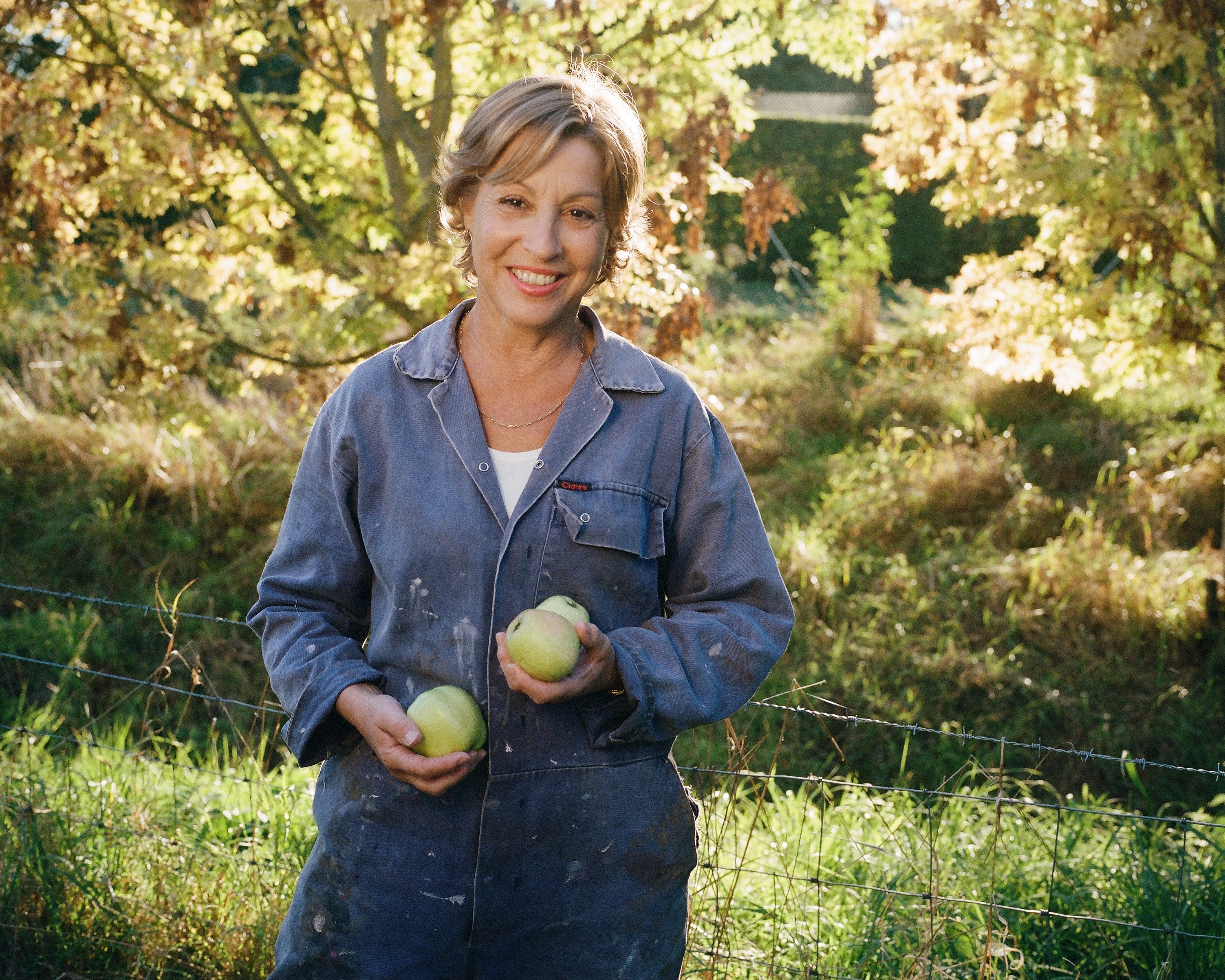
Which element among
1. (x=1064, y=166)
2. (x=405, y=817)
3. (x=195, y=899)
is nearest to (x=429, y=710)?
(x=405, y=817)

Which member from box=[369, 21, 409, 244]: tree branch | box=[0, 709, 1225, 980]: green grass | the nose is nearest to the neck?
the nose

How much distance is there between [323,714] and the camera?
1659mm

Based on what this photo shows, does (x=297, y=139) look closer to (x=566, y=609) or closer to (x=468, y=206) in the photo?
(x=468, y=206)

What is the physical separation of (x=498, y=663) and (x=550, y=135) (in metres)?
0.83

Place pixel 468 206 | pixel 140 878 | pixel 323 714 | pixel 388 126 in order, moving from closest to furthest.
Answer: pixel 323 714 < pixel 468 206 < pixel 140 878 < pixel 388 126

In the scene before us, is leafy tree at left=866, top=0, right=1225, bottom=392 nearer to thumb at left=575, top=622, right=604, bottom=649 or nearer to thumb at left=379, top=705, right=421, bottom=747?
thumb at left=575, top=622, right=604, bottom=649

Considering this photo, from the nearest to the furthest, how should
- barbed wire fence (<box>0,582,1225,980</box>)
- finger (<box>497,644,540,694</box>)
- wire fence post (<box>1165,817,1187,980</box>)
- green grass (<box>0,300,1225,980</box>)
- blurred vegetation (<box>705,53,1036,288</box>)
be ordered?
1. finger (<box>497,644,540,694</box>)
2. wire fence post (<box>1165,817,1187,980</box>)
3. barbed wire fence (<box>0,582,1225,980</box>)
4. green grass (<box>0,300,1225,980</box>)
5. blurred vegetation (<box>705,53,1036,288</box>)

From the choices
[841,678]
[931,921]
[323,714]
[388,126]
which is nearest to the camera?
[323,714]

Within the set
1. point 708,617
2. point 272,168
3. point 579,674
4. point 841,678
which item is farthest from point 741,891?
point 272,168

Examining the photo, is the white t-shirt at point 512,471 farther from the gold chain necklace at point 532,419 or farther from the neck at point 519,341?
the neck at point 519,341

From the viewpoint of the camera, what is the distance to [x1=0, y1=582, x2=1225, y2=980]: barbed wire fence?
270cm

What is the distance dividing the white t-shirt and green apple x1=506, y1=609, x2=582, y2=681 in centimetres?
23

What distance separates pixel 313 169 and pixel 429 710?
500 cm

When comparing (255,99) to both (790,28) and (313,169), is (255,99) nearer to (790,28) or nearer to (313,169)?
(313,169)
